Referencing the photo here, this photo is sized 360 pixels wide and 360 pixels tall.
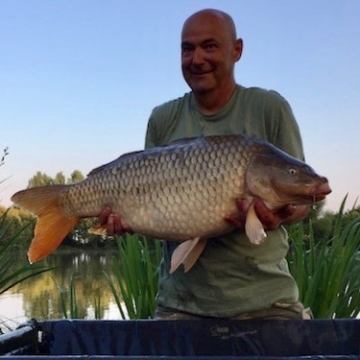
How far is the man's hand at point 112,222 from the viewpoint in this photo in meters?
1.89

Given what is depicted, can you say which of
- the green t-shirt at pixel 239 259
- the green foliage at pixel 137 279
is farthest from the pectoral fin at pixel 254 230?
the green foliage at pixel 137 279

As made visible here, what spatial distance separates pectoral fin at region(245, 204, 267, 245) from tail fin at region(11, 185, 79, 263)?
0.58 m

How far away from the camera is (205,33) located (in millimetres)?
1908

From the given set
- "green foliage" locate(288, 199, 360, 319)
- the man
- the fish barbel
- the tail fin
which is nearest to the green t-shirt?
the man

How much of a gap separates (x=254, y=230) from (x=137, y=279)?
1698 mm

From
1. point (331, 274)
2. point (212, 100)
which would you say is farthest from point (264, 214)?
point (331, 274)

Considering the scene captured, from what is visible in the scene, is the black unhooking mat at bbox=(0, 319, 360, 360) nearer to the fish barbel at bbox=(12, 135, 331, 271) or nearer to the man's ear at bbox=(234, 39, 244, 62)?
the fish barbel at bbox=(12, 135, 331, 271)

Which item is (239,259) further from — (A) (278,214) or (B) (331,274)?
(B) (331,274)

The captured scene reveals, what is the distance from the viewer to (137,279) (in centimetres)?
330

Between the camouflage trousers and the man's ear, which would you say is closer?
the camouflage trousers

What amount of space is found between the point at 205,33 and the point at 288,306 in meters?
0.79

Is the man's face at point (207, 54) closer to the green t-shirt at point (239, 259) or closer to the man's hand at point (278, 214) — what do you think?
the green t-shirt at point (239, 259)

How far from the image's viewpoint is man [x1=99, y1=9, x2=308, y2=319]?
185 cm

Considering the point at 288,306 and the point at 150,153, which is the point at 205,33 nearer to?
the point at 150,153
